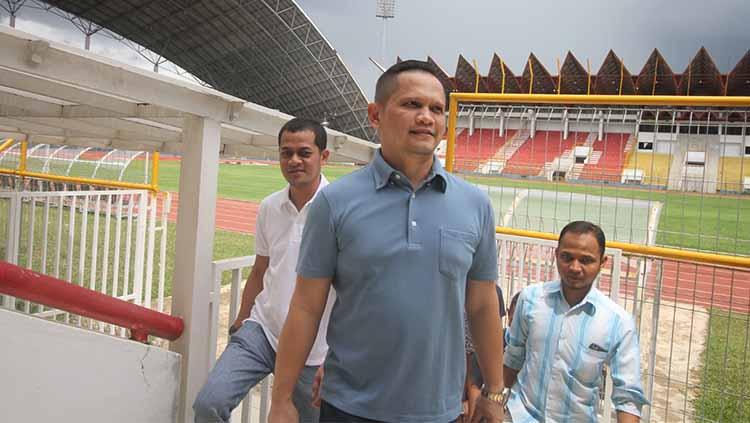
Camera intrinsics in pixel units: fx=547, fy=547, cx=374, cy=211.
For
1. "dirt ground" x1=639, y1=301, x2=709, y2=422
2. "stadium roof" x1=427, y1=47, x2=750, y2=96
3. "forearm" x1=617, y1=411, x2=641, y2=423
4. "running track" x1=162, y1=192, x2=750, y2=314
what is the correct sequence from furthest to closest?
"stadium roof" x1=427, y1=47, x2=750, y2=96 < "dirt ground" x1=639, y1=301, x2=709, y2=422 < "running track" x1=162, y1=192, x2=750, y2=314 < "forearm" x1=617, y1=411, x2=641, y2=423

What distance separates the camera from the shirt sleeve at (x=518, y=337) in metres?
2.43

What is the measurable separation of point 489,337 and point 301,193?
1.26m

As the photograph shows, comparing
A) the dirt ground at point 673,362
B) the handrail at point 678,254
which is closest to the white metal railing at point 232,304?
the handrail at point 678,254

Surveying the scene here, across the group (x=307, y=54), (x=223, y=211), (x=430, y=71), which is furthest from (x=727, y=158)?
(x=307, y=54)

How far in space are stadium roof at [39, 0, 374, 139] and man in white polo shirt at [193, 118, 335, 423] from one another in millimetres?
35008

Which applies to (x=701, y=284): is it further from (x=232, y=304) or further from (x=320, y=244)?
(x=320, y=244)

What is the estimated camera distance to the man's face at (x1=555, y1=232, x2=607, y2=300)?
233cm

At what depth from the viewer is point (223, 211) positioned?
2438 centimetres

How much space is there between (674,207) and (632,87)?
104ft

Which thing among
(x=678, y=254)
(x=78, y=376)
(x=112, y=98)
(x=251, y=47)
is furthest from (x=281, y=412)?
(x=251, y=47)

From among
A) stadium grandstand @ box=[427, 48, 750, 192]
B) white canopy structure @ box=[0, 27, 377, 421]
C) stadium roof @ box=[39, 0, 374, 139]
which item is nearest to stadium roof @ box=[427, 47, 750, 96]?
stadium roof @ box=[39, 0, 374, 139]

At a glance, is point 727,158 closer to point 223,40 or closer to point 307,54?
point 307,54

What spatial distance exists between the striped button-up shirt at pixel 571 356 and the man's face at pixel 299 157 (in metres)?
1.20

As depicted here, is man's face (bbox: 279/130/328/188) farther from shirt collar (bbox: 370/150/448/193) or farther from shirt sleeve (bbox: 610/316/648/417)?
shirt sleeve (bbox: 610/316/648/417)
